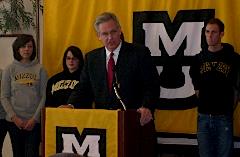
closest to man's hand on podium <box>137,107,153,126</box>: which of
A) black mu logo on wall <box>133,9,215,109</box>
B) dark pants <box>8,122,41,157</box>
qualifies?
black mu logo on wall <box>133,9,215,109</box>

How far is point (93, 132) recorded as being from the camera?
2434 millimetres

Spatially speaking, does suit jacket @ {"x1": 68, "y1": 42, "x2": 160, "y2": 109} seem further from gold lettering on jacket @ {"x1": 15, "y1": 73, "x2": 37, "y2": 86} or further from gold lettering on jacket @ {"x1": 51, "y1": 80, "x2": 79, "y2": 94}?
gold lettering on jacket @ {"x1": 15, "y1": 73, "x2": 37, "y2": 86}

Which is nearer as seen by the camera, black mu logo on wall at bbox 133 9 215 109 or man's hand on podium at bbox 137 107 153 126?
man's hand on podium at bbox 137 107 153 126

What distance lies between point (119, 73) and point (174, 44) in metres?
1.75

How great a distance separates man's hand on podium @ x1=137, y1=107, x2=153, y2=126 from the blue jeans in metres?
1.24

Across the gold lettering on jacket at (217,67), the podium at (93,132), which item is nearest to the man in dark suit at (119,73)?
the podium at (93,132)

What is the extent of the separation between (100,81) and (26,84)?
5.80 feet

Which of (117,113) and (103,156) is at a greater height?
(117,113)

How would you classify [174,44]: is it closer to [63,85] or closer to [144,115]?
[63,85]

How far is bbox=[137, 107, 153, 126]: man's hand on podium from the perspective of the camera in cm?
244

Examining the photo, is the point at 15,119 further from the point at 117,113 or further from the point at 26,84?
the point at 117,113

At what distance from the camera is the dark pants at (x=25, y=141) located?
4.21 metres

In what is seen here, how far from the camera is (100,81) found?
2.70 meters

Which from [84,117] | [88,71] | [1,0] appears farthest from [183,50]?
[1,0]
